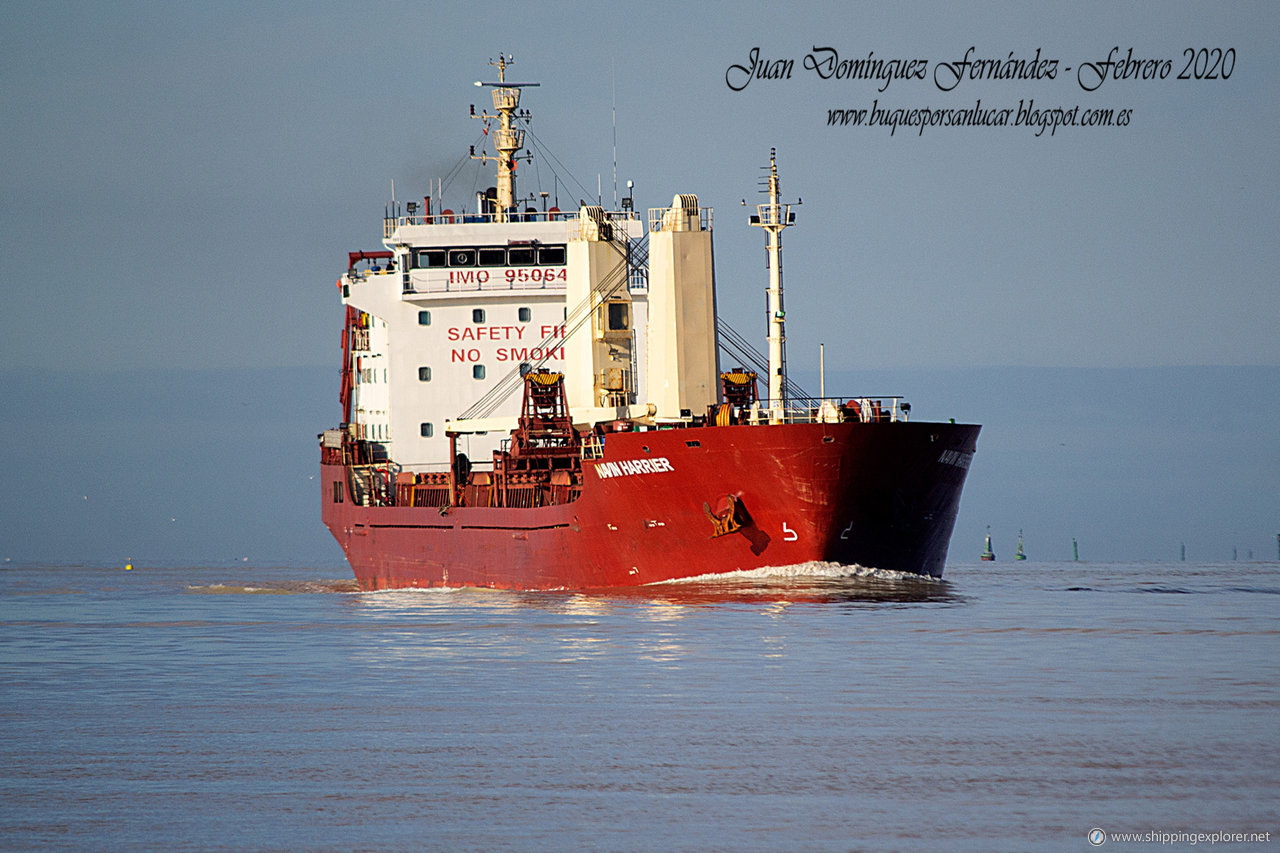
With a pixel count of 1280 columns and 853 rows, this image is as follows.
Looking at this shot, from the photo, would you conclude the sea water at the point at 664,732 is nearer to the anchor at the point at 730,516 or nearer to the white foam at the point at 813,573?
the white foam at the point at 813,573

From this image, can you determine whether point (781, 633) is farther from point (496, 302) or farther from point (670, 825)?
point (496, 302)

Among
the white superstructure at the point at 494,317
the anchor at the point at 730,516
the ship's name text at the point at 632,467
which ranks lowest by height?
the anchor at the point at 730,516

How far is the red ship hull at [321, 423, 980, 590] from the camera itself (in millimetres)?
29234

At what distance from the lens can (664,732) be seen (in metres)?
15.4

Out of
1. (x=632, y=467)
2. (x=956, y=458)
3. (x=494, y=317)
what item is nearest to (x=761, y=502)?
(x=632, y=467)

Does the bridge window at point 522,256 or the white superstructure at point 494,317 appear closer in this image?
the white superstructure at point 494,317

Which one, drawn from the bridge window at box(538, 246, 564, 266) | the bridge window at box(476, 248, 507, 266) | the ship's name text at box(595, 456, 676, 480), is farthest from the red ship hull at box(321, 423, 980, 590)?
the bridge window at box(476, 248, 507, 266)

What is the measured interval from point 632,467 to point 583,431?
8393 mm

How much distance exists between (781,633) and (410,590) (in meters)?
23.5

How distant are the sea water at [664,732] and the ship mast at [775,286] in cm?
582

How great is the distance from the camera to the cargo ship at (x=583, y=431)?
2983 cm

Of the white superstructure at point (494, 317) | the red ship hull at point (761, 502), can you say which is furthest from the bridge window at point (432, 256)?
the red ship hull at point (761, 502)

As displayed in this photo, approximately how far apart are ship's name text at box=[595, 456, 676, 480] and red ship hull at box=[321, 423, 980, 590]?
1.0 inches

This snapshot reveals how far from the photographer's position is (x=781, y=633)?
23.4 meters
